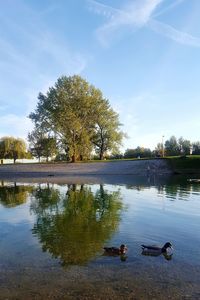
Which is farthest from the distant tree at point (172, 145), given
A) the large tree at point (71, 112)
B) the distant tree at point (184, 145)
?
the large tree at point (71, 112)

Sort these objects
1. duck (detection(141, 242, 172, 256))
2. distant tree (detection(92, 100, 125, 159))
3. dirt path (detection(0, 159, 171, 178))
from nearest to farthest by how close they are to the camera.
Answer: duck (detection(141, 242, 172, 256)) < dirt path (detection(0, 159, 171, 178)) < distant tree (detection(92, 100, 125, 159))

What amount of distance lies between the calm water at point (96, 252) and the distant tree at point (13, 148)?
107289 millimetres

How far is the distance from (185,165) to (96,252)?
195ft

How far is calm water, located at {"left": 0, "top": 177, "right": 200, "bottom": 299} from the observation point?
10.4 metres

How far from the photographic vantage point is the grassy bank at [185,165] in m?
70.2

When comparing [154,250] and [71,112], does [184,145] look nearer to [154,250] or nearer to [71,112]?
[71,112]

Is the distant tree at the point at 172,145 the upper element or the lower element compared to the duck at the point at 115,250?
upper

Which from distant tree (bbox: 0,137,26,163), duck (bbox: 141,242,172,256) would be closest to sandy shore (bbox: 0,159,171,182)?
distant tree (bbox: 0,137,26,163)

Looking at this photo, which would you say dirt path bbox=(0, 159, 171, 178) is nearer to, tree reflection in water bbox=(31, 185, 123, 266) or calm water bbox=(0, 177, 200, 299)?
tree reflection in water bbox=(31, 185, 123, 266)

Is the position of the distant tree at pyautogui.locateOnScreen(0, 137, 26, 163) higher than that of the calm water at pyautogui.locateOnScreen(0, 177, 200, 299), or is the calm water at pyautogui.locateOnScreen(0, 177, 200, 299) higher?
the distant tree at pyautogui.locateOnScreen(0, 137, 26, 163)

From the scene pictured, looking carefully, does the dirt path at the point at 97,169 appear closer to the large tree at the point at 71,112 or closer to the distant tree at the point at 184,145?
the large tree at the point at 71,112

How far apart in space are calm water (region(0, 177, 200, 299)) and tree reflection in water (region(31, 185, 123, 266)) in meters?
0.04

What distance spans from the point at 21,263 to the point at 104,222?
324 inches

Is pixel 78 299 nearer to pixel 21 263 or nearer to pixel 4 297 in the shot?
pixel 4 297
